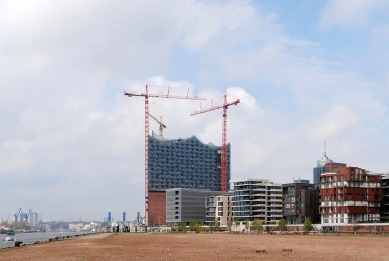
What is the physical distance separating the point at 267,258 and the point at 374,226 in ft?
427

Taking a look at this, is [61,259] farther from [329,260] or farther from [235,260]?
[329,260]

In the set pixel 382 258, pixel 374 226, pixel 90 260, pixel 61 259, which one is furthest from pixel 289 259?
pixel 374 226

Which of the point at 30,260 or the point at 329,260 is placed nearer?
the point at 329,260

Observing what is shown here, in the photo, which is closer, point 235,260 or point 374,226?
point 235,260

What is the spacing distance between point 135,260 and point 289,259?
18.7 m

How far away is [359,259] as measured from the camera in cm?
6919

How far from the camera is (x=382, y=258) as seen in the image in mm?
70500

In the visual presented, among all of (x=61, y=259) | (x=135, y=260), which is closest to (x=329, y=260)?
(x=135, y=260)

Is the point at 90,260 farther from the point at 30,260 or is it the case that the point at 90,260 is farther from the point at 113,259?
the point at 30,260

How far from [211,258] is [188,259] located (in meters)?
3.13

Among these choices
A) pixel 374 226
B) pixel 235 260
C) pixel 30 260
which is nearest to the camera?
pixel 235 260

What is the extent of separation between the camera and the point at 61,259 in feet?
242

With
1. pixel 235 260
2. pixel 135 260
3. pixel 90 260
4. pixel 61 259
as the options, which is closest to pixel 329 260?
pixel 235 260

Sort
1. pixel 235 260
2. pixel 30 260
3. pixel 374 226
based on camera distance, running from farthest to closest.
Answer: pixel 374 226, pixel 30 260, pixel 235 260
